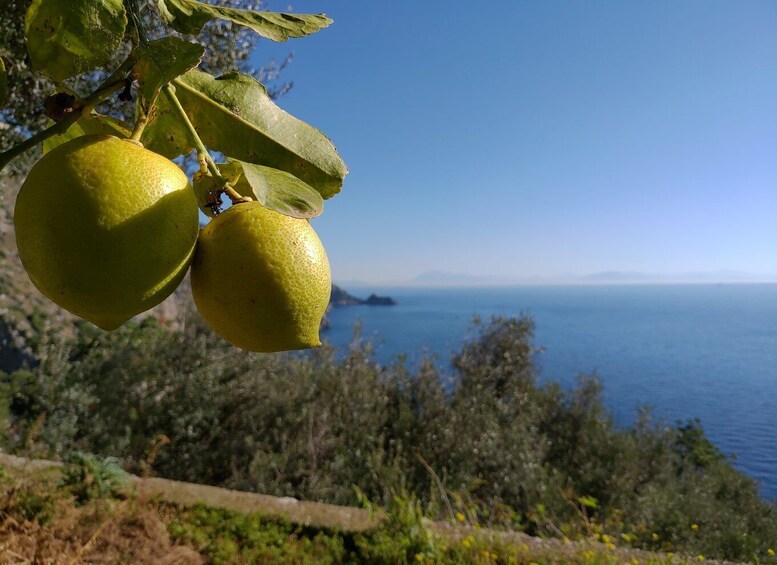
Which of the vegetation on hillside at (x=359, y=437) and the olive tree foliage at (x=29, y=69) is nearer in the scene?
the olive tree foliage at (x=29, y=69)

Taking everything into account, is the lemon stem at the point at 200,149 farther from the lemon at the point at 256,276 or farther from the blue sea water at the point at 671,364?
the blue sea water at the point at 671,364

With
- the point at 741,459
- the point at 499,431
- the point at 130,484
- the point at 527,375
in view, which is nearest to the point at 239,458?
the point at 130,484

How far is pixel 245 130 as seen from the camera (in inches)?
26.1

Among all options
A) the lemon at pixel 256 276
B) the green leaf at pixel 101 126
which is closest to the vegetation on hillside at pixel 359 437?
the lemon at pixel 256 276

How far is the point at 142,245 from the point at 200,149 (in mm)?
154

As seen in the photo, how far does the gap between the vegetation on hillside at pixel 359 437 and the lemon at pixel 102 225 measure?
4.11m

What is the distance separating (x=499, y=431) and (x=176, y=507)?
377 cm

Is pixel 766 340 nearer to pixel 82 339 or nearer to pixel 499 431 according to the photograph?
pixel 499 431

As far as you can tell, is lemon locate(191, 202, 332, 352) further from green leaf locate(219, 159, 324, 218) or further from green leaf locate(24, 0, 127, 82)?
green leaf locate(24, 0, 127, 82)

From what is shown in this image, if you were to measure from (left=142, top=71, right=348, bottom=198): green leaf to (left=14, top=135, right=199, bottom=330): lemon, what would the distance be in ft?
0.46

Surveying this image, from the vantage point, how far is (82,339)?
17.7 ft

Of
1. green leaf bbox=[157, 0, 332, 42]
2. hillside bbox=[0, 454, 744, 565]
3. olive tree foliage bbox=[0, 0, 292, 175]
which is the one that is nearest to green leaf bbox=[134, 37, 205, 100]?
green leaf bbox=[157, 0, 332, 42]

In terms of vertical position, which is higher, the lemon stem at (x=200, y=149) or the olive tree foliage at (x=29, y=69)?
the olive tree foliage at (x=29, y=69)

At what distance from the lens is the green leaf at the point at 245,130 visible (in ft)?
2.16
